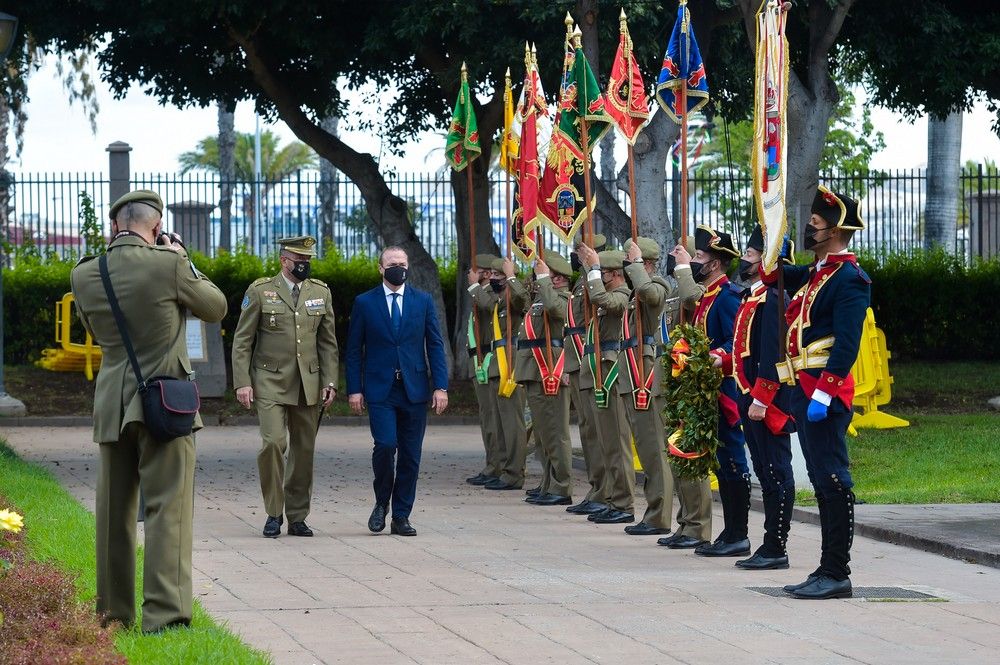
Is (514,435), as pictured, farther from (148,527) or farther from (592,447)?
(148,527)

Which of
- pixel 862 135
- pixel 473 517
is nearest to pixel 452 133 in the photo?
pixel 473 517

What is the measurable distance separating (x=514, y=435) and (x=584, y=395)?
188 centimetres

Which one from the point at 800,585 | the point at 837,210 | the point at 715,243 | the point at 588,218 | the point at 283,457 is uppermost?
the point at 588,218

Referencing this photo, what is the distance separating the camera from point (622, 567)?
980cm

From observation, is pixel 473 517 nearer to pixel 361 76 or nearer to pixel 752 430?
pixel 752 430

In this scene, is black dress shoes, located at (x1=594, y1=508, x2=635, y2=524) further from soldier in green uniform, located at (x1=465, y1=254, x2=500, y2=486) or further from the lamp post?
the lamp post

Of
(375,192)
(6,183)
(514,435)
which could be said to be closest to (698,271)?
(514,435)

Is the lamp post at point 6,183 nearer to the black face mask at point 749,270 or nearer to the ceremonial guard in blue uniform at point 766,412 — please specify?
the black face mask at point 749,270

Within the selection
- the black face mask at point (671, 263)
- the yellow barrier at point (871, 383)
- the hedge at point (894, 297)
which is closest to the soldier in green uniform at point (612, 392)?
the black face mask at point (671, 263)

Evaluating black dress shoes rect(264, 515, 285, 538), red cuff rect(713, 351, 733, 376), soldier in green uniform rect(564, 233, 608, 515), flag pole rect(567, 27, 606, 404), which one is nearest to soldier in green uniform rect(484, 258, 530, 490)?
soldier in green uniform rect(564, 233, 608, 515)

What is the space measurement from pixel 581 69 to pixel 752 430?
13.7 ft

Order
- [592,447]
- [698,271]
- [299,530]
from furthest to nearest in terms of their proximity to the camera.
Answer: [592,447] < [299,530] < [698,271]

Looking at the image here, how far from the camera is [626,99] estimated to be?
1295 centimetres

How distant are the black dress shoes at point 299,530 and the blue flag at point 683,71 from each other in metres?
4.15
